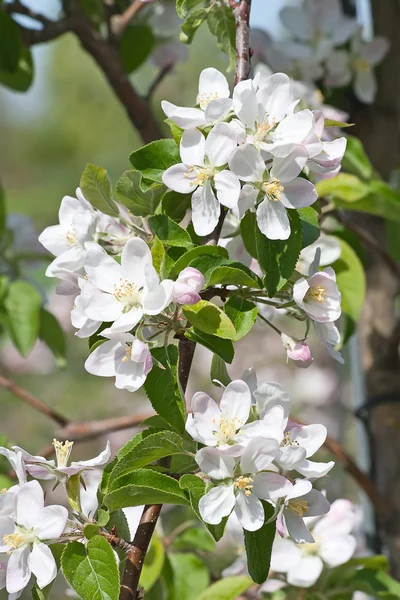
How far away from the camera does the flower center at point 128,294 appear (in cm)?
53

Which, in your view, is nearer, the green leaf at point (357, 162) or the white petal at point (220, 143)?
the white petal at point (220, 143)

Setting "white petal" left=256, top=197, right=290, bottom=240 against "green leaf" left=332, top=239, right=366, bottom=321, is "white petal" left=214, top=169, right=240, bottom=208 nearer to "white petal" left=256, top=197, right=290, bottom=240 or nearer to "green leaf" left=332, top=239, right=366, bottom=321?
"white petal" left=256, top=197, right=290, bottom=240

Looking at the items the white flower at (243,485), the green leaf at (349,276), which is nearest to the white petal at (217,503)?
the white flower at (243,485)

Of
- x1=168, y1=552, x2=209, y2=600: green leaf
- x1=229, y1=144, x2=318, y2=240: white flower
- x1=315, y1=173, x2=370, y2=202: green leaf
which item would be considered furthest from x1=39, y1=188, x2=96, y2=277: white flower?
x1=168, y1=552, x2=209, y2=600: green leaf

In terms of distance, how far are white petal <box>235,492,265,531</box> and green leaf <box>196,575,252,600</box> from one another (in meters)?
0.32

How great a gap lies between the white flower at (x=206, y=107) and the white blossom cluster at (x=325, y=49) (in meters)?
0.60

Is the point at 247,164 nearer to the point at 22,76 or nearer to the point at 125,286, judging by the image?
the point at 125,286

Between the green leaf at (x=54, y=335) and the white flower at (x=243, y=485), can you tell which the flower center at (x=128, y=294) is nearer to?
the white flower at (x=243, y=485)

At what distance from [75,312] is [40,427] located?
91.5 inches

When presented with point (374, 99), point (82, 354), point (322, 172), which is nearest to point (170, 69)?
point (374, 99)

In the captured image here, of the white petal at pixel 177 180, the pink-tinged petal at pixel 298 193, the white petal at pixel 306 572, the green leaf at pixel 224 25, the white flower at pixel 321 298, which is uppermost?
the green leaf at pixel 224 25

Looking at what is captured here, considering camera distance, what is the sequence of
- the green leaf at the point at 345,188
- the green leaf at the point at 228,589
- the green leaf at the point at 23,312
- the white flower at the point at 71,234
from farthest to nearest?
the green leaf at the point at 23,312 → the green leaf at the point at 345,188 → the green leaf at the point at 228,589 → the white flower at the point at 71,234

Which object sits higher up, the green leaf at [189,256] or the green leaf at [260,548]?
the green leaf at [189,256]

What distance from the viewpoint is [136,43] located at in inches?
47.8
